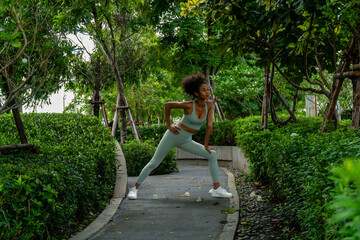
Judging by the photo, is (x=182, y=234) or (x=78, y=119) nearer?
(x=182, y=234)

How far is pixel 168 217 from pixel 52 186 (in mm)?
2276

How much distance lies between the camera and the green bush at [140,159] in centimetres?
1294

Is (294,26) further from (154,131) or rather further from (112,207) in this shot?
(154,131)

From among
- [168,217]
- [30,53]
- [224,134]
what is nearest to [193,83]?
[168,217]

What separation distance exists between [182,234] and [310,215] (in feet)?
6.64

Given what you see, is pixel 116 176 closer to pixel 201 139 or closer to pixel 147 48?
pixel 201 139

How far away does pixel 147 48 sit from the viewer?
1961cm

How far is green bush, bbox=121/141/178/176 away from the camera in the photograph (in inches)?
509

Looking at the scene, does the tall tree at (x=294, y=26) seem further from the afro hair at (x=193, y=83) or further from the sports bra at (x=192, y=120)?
the sports bra at (x=192, y=120)

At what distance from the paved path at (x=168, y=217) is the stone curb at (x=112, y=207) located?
0.28 ft

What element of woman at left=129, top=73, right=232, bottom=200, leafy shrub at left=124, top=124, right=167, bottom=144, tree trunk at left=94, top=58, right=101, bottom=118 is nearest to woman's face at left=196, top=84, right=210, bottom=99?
woman at left=129, top=73, right=232, bottom=200

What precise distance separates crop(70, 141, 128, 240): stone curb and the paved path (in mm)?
84

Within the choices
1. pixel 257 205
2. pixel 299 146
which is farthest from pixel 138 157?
pixel 299 146

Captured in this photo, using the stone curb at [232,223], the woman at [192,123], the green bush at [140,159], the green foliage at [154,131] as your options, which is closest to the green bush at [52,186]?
the woman at [192,123]
